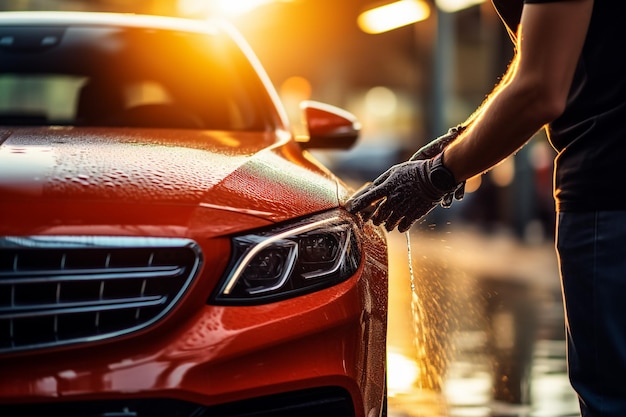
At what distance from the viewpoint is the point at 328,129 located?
4496 millimetres

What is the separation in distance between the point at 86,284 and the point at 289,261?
0.47 metres

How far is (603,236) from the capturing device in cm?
223

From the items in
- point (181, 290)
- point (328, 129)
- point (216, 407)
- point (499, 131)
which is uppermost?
point (328, 129)

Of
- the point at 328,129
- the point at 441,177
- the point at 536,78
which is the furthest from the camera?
the point at 328,129

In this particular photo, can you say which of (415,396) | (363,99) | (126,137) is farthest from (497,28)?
(363,99)

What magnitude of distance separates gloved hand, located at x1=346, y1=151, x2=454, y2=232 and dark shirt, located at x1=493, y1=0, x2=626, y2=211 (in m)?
0.44

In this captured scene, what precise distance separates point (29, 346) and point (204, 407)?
15.5 inches

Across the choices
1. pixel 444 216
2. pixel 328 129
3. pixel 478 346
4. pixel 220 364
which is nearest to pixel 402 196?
pixel 220 364

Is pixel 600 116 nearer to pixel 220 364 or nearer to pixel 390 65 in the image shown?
pixel 220 364

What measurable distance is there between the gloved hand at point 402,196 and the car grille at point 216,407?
45cm

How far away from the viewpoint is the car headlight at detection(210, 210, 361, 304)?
2658 mm

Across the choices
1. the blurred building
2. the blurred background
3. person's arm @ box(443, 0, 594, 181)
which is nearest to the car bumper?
person's arm @ box(443, 0, 594, 181)

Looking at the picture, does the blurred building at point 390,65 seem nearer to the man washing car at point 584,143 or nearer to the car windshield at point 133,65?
the car windshield at point 133,65

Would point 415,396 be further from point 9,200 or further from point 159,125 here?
point 9,200
